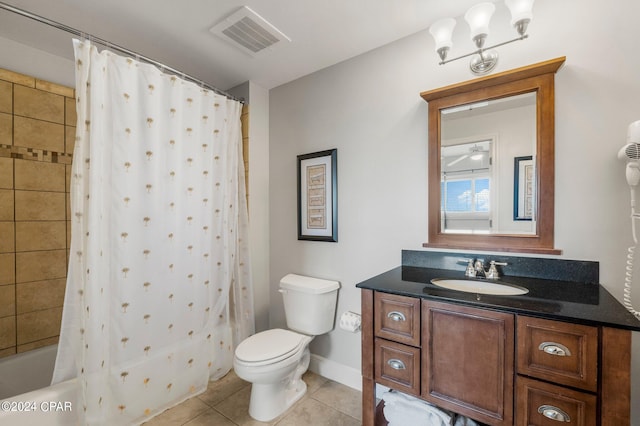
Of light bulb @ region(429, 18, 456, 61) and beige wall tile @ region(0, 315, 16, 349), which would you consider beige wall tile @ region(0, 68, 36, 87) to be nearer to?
beige wall tile @ region(0, 315, 16, 349)

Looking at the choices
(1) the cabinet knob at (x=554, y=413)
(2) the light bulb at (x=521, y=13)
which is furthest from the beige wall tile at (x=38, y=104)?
(1) the cabinet knob at (x=554, y=413)

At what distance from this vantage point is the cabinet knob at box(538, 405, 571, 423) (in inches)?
36.3

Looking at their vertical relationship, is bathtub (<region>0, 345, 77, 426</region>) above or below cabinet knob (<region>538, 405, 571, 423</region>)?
below

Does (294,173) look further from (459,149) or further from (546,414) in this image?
(546,414)

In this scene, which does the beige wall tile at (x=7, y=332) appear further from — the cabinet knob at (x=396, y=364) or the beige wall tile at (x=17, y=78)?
the cabinet knob at (x=396, y=364)

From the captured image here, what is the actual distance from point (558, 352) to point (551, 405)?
0.19 m

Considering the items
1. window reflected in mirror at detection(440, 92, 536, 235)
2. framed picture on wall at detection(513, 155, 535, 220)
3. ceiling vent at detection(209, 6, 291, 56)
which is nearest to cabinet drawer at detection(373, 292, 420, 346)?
window reflected in mirror at detection(440, 92, 536, 235)

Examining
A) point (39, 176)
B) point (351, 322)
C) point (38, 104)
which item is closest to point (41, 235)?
point (39, 176)

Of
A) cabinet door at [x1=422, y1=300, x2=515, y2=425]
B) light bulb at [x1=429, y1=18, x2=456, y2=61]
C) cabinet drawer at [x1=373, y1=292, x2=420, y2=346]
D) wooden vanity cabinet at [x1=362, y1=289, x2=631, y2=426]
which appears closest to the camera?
wooden vanity cabinet at [x1=362, y1=289, x2=631, y2=426]

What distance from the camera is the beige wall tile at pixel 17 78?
1.77 meters

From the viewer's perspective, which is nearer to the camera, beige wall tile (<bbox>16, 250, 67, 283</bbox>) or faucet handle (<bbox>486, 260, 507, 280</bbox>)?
faucet handle (<bbox>486, 260, 507, 280</bbox>)

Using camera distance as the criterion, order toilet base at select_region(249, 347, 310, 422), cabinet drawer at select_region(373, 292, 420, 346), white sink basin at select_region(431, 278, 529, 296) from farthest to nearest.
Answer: toilet base at select_region(249, 347, 310, 422), white sink basin at select_region(431, 278, 529, 296), cabinet drawer at select_region(373, 292, 420, 346)

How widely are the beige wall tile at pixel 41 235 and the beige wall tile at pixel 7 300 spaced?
0.83ft

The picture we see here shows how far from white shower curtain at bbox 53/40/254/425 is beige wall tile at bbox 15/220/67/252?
2.89 feet
